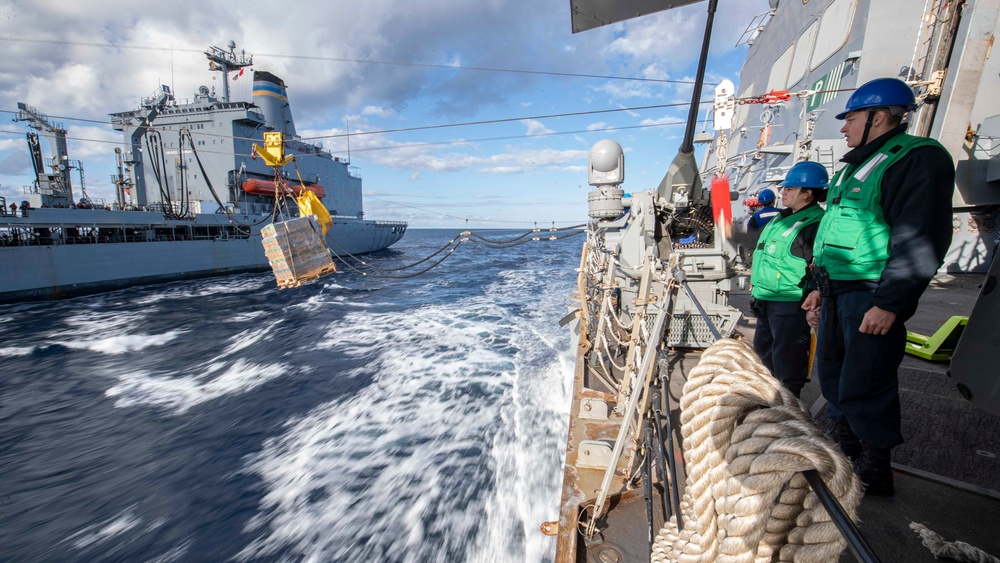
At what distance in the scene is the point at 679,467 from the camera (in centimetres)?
264

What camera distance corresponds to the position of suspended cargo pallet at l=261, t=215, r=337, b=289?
29.1ft

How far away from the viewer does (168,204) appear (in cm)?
2289

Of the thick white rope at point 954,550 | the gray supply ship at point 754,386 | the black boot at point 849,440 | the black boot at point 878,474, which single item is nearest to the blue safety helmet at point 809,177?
the gray supply ship at point 754,386

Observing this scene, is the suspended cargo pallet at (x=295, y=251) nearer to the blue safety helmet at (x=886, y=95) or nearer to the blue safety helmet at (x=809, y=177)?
the blue safety helmet at (x=809, y=177)

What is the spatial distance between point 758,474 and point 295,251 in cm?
997

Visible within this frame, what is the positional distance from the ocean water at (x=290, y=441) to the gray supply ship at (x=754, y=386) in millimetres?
1371

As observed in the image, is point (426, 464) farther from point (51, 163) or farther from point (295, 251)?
point (51, 163)

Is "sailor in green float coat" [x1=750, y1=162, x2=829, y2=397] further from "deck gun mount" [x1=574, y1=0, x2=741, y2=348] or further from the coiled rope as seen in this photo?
the coiled rope

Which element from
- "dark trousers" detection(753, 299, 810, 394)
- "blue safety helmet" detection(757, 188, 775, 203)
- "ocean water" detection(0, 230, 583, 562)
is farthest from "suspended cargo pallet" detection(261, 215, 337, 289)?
"dark trousers" detection(753, 299, 810, 394)

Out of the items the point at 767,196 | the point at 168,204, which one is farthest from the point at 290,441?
the point at 168,204

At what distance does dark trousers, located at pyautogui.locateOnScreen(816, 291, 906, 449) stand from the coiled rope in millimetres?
1543

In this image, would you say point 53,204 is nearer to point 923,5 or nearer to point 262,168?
point 262,168

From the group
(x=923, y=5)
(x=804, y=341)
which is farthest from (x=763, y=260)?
(x=923, y=5)

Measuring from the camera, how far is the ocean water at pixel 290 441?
3.75 meters
